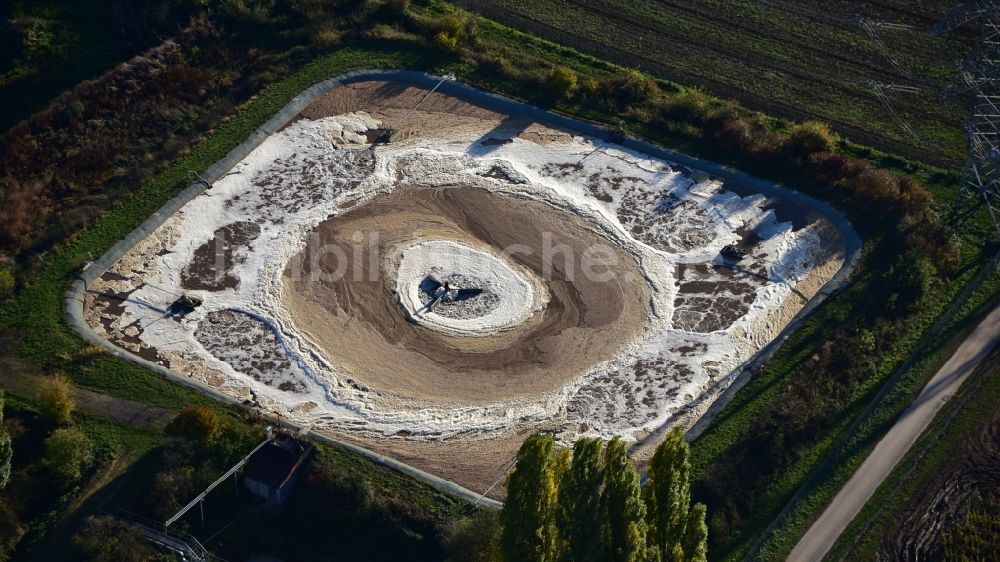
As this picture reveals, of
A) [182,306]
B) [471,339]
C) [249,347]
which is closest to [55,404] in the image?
[182,306]

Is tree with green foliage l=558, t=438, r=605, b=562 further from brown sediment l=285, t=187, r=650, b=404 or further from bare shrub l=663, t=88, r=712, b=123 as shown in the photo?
bare shrub l=663, t=88, r=712, b=123

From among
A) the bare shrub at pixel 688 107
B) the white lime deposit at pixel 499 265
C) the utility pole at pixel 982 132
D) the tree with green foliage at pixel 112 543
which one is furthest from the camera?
the bare shrub at pixel 688 107

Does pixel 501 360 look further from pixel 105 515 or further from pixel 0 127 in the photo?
pixel 0 127

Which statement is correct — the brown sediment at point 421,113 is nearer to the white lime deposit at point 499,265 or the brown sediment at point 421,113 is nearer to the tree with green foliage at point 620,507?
the white lime deposit at point 499,265

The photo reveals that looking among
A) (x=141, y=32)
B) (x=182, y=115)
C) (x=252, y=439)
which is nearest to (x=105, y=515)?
(x=252, y=439)

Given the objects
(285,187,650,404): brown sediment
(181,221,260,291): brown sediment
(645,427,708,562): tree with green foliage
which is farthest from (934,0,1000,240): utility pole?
(181,221,260,291): brown sediment

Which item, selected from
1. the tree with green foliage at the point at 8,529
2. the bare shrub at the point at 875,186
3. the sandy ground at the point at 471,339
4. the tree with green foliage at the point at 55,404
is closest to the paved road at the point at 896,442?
the sandy ground at the point at 471,339

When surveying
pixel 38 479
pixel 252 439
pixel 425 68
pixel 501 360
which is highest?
pixel 425 68
